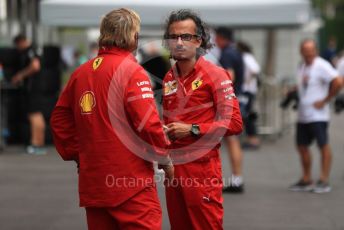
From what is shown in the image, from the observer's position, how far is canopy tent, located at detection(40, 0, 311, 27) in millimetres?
15328

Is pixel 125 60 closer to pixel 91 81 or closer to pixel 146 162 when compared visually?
pixel 91 81

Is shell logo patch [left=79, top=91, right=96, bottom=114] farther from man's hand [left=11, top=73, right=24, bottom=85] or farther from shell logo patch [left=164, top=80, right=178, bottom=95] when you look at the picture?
man's hand [left=11, top=73, right=24, bottom=85]

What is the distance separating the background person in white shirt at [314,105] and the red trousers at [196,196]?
5056mm

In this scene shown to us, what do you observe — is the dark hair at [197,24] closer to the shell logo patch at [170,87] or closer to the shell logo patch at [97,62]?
the shell logo patch at [170,87]

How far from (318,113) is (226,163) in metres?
2.99

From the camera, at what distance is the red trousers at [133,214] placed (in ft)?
15.5

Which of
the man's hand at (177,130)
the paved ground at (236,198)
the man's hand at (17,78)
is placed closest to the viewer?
the man's hand at (177,130)

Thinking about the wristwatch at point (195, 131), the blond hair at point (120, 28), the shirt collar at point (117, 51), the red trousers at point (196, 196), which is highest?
the blond hair at point (120, 28)

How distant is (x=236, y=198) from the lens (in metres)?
9.77

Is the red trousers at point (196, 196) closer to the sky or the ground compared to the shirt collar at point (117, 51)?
closer to the ground

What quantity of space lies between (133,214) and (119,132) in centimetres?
46

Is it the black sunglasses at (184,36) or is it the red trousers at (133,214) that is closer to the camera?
the red trousers at (133,214)

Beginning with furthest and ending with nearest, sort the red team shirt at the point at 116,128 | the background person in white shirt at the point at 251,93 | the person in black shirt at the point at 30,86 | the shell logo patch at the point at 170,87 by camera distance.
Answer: the background person in white shirt at the point at 251,93, the person in black shirt at the point at 30,86, the shell logo patch at the point at 170,87, the red team shirt at the point at 116,128

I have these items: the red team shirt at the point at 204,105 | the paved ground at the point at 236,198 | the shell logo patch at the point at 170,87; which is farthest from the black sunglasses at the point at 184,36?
the paved ground at the point at 236,198
